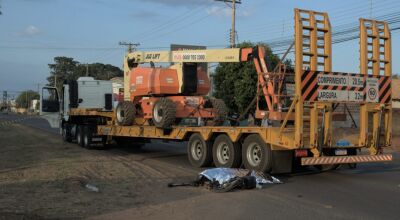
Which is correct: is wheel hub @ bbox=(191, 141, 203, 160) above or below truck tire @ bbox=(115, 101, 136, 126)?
below

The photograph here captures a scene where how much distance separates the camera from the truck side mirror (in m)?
25.9

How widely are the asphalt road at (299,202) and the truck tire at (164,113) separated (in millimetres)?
4613

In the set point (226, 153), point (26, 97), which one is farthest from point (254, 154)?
point (26, 97)

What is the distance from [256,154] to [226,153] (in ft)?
3.88

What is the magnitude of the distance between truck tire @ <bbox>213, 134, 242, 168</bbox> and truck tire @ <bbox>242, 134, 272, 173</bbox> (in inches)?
11.7

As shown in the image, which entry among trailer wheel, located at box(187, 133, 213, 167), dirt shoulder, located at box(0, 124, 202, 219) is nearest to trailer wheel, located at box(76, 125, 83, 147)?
dirt shoulder, located at box(0, 124, 202, 219)

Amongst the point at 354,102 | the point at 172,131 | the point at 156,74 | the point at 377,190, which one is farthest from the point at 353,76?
the point at 156,74

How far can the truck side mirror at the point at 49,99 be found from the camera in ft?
84.9

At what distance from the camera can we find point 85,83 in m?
24.6

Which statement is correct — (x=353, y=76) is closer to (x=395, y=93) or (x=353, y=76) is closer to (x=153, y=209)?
(x=153, y=209)

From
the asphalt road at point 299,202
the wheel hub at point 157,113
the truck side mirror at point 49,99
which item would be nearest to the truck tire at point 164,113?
the wheel hub at point 157,113

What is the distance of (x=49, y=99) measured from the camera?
85.4ft

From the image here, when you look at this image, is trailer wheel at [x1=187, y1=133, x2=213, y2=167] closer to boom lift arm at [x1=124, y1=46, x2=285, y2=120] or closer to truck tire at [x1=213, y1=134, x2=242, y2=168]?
truck tire at [x1=213, y1=134, x2=242, y2=168]

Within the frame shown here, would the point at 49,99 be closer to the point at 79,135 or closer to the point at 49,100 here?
the point at 49,100
